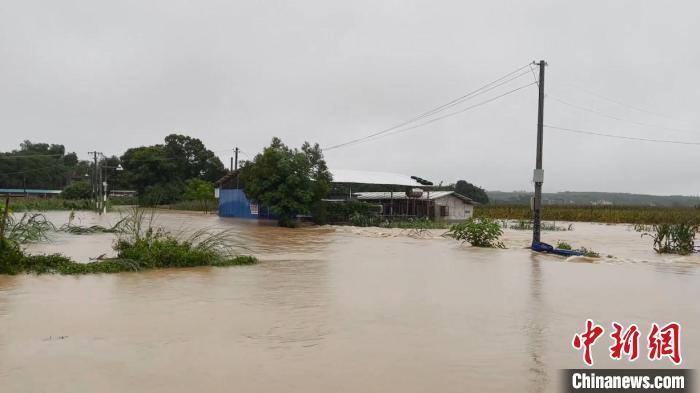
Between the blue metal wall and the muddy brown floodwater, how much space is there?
76.7ft

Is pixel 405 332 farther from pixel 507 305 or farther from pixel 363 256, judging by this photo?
pixel 363 256

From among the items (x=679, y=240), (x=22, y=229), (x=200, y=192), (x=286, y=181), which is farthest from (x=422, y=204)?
(x=200, y=192)

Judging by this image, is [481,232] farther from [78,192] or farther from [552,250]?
[78,192]

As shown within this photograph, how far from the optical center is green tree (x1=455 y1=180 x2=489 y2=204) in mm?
69488

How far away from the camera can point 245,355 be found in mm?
5902

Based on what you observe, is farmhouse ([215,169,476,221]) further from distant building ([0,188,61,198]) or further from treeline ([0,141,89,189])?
treeline ([0,141,89,189])

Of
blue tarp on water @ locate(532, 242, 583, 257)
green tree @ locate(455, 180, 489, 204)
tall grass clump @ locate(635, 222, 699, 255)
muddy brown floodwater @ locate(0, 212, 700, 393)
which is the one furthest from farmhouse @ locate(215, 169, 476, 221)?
green tree @ locate(455, 180, 489, 204)

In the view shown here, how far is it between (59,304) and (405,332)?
5.55 metres

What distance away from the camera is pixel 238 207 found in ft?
132

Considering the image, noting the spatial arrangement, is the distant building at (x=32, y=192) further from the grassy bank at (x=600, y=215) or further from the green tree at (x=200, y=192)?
the grassy bank at (x=600, y=215)

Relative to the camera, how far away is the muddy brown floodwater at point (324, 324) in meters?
5.24

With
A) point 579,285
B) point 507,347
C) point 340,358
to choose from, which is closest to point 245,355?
point 340,358

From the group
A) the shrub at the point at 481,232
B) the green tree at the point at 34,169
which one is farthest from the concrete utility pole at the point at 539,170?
the green tree at the point at 34,169

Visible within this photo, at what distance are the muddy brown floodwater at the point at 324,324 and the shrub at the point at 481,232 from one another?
550 cm
